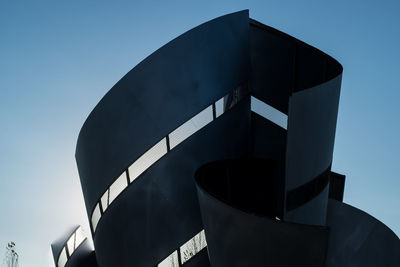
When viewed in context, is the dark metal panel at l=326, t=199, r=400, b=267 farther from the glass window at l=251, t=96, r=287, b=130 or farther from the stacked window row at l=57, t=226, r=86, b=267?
the stacked window row at l=57, t=226, r=86, b=267

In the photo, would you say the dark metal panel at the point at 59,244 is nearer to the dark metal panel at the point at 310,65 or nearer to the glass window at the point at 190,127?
the glass window at the point at 190,127

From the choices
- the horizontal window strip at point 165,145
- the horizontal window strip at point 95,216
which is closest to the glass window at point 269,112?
the horizontal window strip at point 165,145

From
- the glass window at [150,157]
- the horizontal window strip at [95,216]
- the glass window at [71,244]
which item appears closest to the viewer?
the glass window at [150,157]

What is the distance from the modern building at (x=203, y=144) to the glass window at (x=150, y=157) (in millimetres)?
32

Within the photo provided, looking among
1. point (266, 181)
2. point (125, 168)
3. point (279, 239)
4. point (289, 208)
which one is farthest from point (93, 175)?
point (279, 239)

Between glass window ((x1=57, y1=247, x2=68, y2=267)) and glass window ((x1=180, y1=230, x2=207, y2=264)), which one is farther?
glass window ((x1=57, y1=247, x2=68, y2=267))

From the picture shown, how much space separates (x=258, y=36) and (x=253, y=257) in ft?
27.3

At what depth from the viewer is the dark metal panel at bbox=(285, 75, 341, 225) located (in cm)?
1045

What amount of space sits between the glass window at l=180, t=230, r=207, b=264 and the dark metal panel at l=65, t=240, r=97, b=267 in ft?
24.3

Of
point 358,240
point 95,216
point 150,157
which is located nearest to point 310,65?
point 150,157

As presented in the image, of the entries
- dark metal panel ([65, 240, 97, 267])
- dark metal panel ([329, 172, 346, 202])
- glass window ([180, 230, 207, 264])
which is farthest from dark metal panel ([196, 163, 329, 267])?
dark metal panel ([329, 172, 346, 202])

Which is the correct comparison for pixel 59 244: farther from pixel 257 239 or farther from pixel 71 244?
pixel 257 239

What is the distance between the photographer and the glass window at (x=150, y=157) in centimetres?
1376

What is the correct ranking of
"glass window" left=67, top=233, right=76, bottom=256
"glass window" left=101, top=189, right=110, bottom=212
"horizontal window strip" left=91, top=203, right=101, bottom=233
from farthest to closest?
1. "glass window" left=67, top=233, right=76, bottom=256
2. "horizontal window strip" left=91, top=203, right=101, bottom=233
3. "glass window" left=101, top=189, right=110, bottom=212
